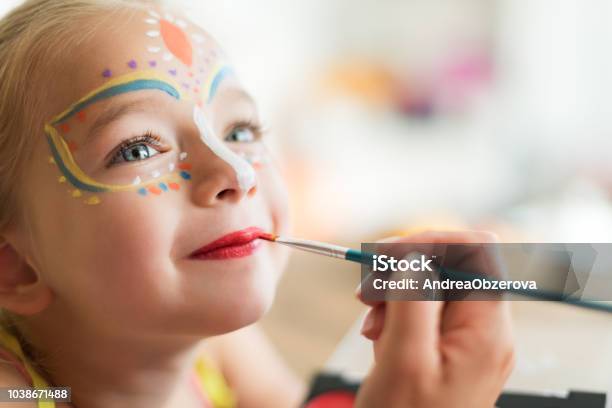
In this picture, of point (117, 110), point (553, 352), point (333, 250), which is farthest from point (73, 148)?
point (553, 352)

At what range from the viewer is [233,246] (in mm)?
646

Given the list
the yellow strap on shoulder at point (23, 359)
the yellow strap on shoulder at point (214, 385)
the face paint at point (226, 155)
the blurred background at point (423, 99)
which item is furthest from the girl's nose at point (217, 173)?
the blurred background at point (423, 99)

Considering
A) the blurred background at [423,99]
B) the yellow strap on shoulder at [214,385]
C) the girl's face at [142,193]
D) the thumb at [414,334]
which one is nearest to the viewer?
the thumb at [414,334]

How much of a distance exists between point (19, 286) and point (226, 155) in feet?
0.93

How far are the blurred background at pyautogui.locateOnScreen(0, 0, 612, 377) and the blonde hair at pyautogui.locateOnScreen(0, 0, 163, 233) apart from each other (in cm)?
179

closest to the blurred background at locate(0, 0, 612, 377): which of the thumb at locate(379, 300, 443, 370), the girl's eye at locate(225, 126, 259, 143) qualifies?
the girl's eye at locate(225, 126, 259, 143)

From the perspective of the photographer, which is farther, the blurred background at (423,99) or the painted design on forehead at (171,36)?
the blurred background at (423,99)

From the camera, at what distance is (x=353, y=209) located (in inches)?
107

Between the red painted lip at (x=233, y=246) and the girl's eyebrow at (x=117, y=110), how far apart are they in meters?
0.15

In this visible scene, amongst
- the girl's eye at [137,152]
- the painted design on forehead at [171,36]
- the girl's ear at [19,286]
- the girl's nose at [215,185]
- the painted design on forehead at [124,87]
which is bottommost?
the girl's ear at [19,286]

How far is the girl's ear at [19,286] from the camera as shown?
698 millimetres

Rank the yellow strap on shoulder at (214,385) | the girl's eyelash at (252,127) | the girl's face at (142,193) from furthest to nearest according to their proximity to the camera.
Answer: the yellow strap on shoulder at (214,385), the girl's eyelash at (252,127), the girl's face at (142,193)

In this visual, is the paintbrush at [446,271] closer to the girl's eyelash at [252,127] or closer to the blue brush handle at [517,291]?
the blue brush handle at [517,291]

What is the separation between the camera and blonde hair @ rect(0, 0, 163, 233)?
65cm
